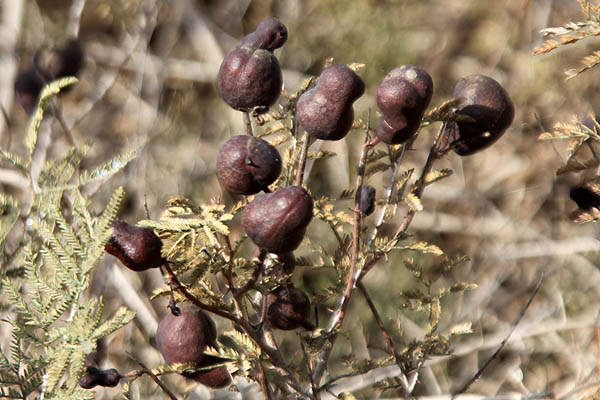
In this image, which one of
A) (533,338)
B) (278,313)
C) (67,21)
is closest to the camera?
(278,313)

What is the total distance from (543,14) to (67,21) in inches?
97.3

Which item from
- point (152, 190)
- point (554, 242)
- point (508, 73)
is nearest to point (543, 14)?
point (508, 73)

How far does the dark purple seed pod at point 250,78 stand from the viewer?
3.65 ft

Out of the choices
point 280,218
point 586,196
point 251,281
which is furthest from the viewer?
point 586,196

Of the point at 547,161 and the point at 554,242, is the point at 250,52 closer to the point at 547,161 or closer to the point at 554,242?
the point at 554,242

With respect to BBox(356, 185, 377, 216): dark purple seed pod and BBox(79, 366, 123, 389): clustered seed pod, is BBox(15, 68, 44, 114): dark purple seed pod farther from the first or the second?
BBox(356, 185, 377, 216): dark purple seed pod

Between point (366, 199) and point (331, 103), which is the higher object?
point (331, 103)

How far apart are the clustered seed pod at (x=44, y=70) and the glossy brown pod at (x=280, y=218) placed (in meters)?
1.30

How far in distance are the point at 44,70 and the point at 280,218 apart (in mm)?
1380

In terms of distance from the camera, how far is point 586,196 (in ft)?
4.25

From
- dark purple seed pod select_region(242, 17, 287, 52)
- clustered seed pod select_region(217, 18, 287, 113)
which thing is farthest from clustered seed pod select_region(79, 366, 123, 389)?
dark purple seed pod select_region(242, 17, 287, 52)

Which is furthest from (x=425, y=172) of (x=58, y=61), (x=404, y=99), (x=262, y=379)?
(x=58, y=61)

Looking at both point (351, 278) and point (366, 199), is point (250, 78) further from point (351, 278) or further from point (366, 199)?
point (351, 278)

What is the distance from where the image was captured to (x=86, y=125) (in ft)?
11.9
